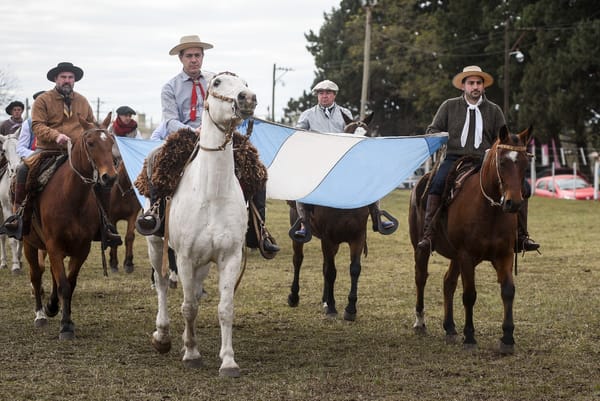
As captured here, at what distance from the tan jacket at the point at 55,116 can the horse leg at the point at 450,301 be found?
181 inches

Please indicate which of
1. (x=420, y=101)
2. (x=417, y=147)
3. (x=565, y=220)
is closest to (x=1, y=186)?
(x=417, y=147)

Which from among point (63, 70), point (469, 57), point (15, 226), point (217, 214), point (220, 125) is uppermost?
point (469, 57)

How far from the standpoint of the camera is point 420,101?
60.7 metres

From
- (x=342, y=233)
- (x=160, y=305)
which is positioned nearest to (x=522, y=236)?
(x=342, y=233)

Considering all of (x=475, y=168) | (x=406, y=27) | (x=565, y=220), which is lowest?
(x=565, y=220)

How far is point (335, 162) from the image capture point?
10.8 metres

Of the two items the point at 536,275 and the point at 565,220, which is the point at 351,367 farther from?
the point at 565,220

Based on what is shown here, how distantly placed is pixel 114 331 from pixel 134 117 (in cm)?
660

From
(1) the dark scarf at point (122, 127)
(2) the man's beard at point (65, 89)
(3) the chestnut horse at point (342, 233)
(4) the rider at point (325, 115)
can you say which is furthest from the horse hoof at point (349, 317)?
(1) the dark scarf at point (122, 127)

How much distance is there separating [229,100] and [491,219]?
3.11 meters

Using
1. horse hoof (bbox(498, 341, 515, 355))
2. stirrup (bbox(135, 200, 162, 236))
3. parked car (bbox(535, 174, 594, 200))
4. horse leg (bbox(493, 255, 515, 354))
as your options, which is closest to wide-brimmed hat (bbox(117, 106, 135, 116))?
stirrup (bbox(135, 200, 162, 236))

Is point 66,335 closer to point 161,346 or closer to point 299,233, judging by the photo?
point 161,346

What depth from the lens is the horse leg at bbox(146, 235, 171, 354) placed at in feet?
29.0

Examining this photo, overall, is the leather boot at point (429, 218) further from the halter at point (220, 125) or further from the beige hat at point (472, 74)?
the halter at point (220, 125)
